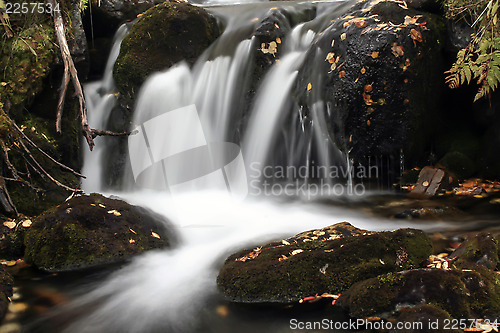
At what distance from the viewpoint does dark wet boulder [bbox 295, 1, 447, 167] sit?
227 inches

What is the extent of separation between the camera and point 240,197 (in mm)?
6418

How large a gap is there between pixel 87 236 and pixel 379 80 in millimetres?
4188

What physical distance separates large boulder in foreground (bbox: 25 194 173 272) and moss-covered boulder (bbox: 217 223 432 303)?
110cm

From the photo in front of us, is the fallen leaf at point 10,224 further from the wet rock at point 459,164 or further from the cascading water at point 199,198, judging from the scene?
the wet rock at point 459,164

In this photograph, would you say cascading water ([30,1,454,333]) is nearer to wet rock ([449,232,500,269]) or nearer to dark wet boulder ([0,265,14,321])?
dark wet boulder ([0,265,14,321])

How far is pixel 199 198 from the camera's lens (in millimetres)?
6395

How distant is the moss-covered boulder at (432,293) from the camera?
2605 mm

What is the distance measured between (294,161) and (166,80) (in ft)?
9.12

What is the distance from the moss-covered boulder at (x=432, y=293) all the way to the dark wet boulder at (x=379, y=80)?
3.29 m

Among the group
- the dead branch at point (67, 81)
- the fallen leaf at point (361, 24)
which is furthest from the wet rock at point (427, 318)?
the fallen leaf at point (361, 24)

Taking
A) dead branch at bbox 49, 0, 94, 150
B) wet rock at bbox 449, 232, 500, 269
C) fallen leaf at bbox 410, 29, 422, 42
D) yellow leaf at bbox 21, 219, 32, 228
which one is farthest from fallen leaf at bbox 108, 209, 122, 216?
fallen leaf at bbox 410, 29, 422, 42

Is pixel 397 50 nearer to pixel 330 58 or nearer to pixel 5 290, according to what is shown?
pixel 330 58

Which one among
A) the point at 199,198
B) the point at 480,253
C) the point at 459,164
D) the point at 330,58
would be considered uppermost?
the point at 330,58

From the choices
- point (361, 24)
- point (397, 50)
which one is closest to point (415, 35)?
point (397, 50)
